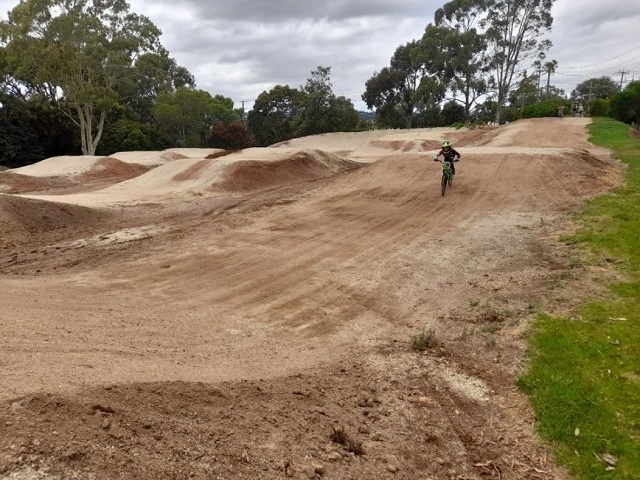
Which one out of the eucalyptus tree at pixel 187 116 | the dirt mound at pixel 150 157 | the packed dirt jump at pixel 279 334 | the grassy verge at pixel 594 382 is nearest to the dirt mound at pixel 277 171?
the packed dirt jump at pixel 279 334

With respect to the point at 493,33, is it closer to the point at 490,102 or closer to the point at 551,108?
the point at 490,102

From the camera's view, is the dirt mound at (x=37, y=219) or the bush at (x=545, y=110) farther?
the bush at (x=545, y=110)

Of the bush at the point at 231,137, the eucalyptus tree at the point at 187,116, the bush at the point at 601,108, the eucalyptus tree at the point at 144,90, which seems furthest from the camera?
the eucalyptus tree at the point at 144,90

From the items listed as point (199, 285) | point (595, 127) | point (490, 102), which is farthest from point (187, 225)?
point (490, 102)

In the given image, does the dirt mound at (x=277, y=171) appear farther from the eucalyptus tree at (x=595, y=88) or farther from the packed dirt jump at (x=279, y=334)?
the eucalyptus tree at (x=595, y=88)

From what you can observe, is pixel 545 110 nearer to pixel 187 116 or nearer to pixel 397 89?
pixel 397 89

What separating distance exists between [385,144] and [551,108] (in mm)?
18288

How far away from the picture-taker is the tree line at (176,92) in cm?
3797

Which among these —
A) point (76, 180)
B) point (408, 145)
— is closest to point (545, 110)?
point (408, 145)

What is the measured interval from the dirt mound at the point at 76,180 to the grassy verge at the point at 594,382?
24598 mm

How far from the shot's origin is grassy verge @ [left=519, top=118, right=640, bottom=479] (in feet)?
13.0

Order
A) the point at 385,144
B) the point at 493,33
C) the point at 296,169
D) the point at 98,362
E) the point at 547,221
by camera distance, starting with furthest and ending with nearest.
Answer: the point at 493,33
the point at 385,144
the point at 296,169
the point at 547,221
the point at 98,362

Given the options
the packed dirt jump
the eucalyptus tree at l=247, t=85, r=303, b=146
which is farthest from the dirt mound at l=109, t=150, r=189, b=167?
the packed dirt jump

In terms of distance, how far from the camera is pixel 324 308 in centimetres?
737
